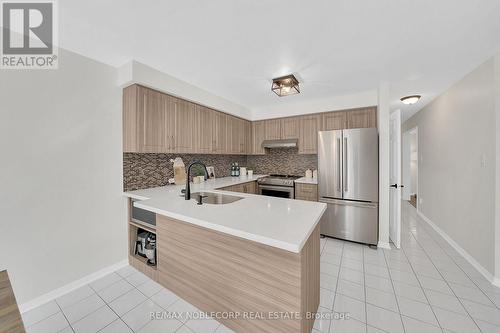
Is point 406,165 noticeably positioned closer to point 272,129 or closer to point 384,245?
point 384,245

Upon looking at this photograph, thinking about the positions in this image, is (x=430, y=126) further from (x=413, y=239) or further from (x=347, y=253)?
(x=347, y=253)

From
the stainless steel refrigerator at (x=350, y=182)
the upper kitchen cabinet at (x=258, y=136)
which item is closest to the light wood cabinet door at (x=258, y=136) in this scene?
the upper kitchen cabinet at (x=258, y=136)

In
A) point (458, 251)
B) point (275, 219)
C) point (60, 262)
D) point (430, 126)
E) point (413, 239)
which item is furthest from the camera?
point (430, 126)

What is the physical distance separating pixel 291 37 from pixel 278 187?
2388 mm

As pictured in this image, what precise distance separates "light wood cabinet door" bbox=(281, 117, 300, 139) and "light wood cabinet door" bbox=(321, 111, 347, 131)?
502mm

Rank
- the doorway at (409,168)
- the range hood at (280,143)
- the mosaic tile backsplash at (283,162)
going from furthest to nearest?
the doorway at (409,168)
the mosaic tile backsplash at (283,162)
the range hood at (280,143)

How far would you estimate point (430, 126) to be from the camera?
3684 mm

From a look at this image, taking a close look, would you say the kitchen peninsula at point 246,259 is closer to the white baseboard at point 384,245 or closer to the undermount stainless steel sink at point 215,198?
the undermount stainless steel sink at point 215,198

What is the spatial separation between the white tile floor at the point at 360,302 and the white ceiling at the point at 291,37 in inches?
93.9

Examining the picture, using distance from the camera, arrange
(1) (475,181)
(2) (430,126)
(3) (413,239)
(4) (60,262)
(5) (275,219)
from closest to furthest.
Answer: (5) (275,219), (4) (60,262), (1) (475,181), (3) (413,239), (2) (430,126)

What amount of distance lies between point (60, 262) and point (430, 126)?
5.98m

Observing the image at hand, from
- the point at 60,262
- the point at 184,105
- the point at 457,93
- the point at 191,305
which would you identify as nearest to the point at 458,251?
the point at 457,93

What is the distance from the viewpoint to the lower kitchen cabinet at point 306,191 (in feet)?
10.5

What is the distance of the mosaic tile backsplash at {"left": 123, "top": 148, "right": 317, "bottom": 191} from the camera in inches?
95.7
